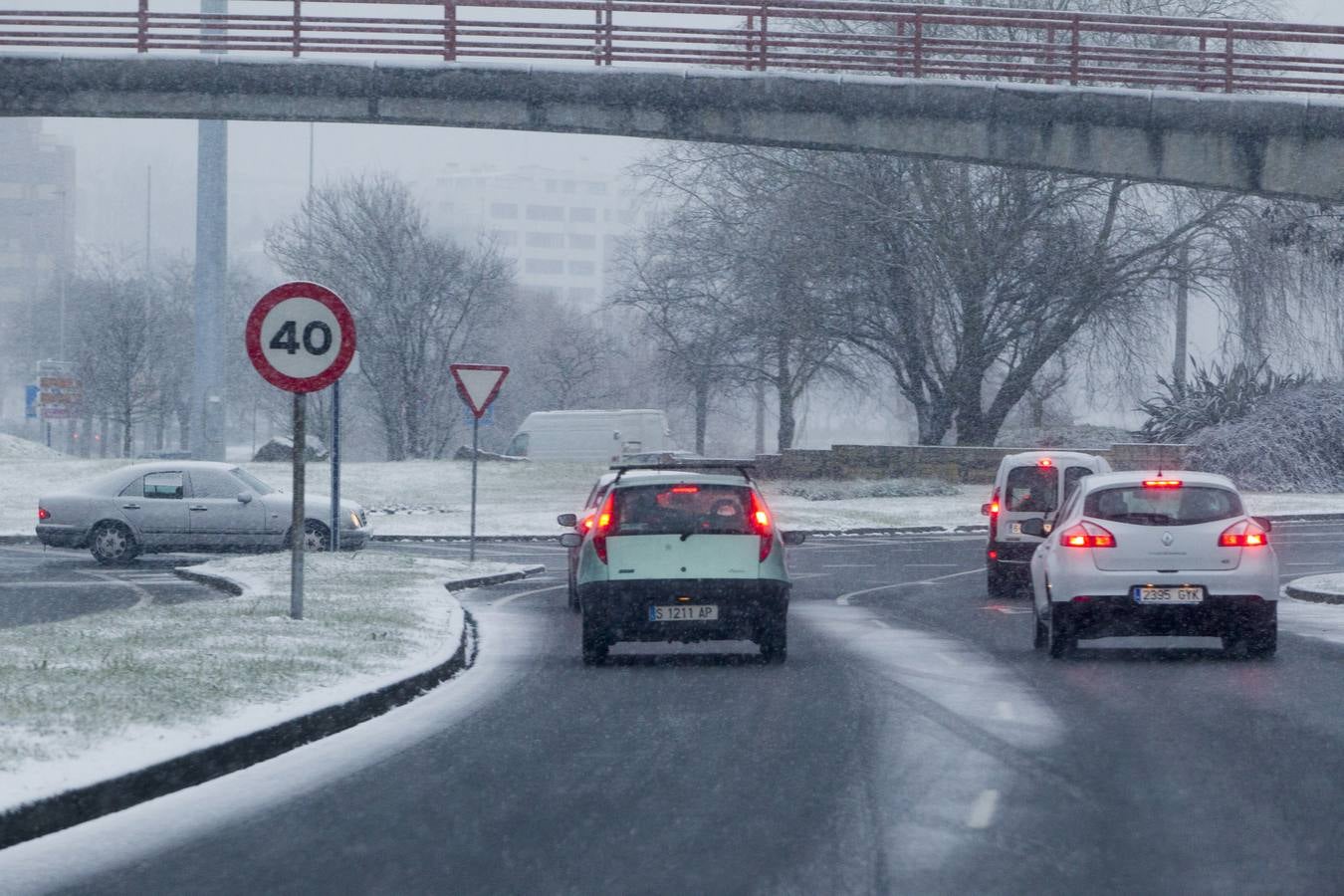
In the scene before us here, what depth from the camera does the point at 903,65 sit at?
27.9 meters

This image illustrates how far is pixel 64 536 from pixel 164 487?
158 cm

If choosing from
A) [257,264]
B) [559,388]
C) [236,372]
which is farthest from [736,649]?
[257,264]

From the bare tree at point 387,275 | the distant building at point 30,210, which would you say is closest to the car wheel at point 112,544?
the bare tree at point 387,275

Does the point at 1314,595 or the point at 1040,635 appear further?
the point at 1314,595

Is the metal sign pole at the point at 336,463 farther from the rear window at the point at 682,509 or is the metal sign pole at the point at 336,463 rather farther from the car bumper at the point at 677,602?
the car bumper at the point at 677,602

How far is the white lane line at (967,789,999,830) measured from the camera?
7.95m

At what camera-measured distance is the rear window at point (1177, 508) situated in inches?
605

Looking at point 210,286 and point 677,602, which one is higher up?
point 210,286

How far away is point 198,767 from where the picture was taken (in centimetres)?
A: 912

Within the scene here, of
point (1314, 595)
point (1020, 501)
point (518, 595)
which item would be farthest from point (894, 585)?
point (1314, 595)

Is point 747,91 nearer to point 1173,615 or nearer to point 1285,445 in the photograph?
point 1173,615

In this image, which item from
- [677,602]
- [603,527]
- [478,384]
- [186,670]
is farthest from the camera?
[478,384]

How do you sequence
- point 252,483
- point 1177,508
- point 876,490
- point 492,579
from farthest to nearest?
point 876,490, point 252,483, point 492,579, point 1177,508

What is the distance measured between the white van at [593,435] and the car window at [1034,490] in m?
34.4
